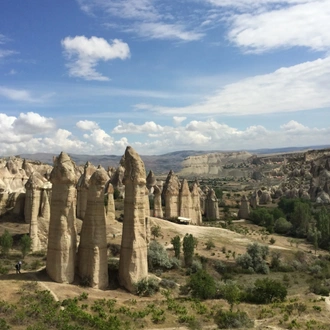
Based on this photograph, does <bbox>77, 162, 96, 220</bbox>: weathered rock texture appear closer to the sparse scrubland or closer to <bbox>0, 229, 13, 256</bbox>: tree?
the sparse scrubland

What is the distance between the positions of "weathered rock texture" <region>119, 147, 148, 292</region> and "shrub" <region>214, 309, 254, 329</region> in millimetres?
6653

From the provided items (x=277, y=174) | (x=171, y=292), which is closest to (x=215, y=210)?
(x=171, y=292)

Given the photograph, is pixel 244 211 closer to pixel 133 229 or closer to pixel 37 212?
pixel 37 212

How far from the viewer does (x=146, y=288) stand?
25500 mm

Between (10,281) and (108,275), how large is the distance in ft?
21.3

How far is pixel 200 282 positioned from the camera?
26125mm

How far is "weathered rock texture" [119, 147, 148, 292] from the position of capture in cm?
2602

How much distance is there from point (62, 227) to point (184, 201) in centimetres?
3645

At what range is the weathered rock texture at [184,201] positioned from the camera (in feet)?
196

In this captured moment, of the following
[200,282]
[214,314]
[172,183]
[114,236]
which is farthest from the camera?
[172,183]

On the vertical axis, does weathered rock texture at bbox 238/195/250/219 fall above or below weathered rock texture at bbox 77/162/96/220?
below

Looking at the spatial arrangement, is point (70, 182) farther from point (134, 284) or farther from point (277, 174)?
point (277, 174)

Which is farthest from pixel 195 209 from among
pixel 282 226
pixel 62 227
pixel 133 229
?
pixel 62 227

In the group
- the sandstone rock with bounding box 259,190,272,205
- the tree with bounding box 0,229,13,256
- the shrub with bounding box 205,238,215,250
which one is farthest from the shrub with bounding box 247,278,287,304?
the sandstone rock with bounding box 259,190,272,205
